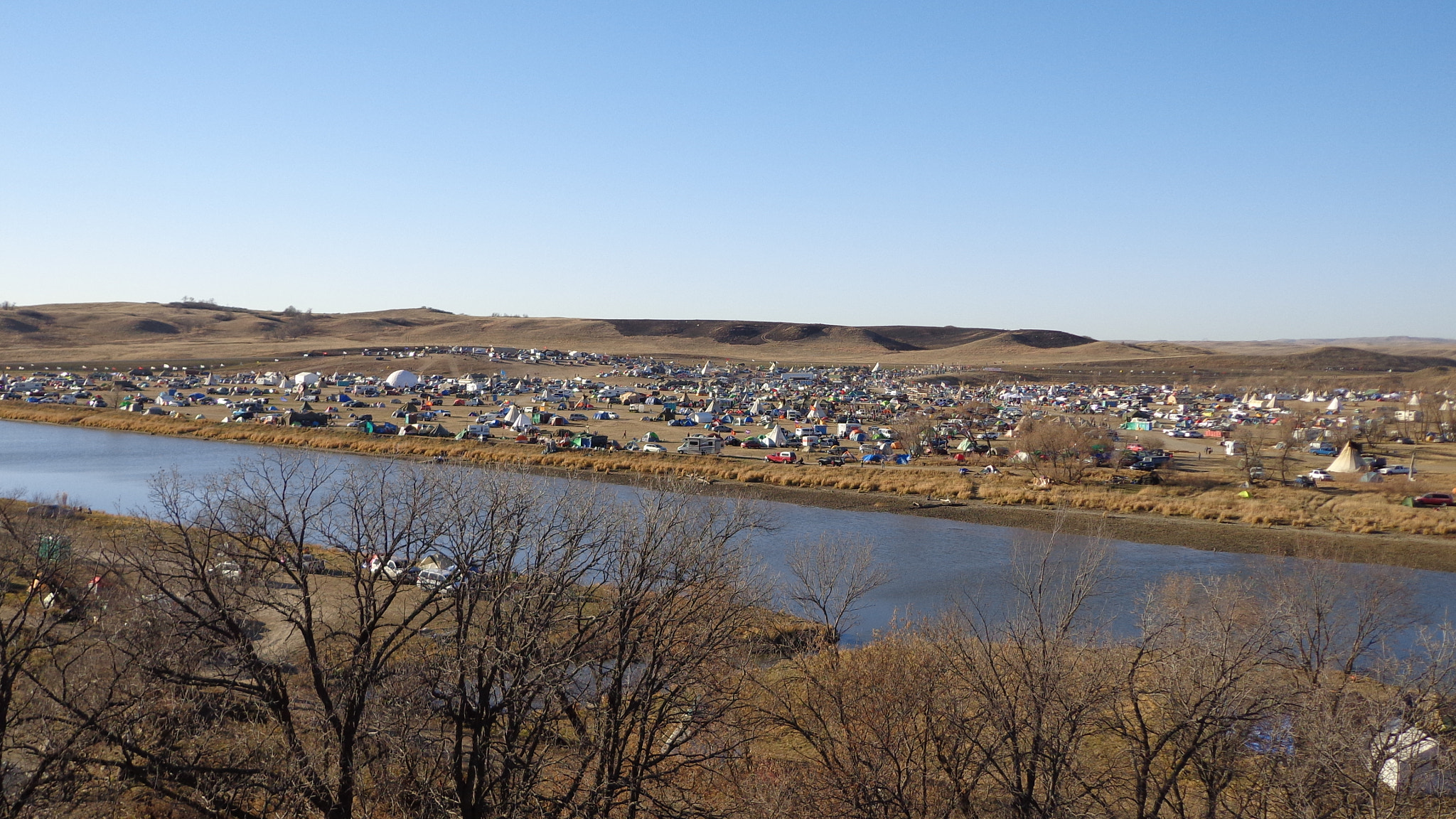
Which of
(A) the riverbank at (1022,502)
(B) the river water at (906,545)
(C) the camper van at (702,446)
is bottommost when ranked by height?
(B) the river water at (906,545)

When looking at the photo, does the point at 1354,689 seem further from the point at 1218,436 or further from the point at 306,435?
the point at 306,435

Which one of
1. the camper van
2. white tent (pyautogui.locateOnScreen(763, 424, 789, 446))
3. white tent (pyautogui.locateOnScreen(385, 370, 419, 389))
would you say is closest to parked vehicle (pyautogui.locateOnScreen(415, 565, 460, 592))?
the camper van

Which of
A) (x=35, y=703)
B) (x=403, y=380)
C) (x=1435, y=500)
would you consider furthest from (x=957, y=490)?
(x=403, y=380)

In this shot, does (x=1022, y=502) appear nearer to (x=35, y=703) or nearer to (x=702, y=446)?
(x=702, y=446)

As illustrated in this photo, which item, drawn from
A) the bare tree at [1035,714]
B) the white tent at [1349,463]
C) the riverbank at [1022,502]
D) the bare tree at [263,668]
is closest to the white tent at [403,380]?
the riverbank at [1022,502]

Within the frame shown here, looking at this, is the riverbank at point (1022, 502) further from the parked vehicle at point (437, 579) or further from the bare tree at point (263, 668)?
the bare tree at point (263, 668)

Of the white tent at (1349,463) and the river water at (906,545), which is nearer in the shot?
the river water at (906,545)

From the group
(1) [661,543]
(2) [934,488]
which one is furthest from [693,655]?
(2) [934,488]
